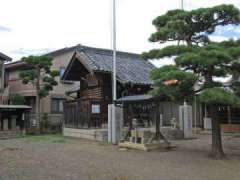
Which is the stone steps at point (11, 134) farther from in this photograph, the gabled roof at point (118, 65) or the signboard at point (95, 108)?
the signboard at point (95, 108)

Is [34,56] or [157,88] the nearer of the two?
[157,88]

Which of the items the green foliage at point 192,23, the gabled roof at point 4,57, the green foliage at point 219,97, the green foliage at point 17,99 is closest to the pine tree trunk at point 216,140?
the green foliage at point 219,97

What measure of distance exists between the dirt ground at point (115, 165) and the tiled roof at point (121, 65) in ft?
22.6

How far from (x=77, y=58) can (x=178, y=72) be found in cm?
1128

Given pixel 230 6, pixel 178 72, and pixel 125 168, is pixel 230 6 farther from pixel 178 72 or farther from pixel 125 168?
pixel 125 168

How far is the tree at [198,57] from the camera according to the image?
29.8 ft

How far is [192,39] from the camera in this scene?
10.7 metres

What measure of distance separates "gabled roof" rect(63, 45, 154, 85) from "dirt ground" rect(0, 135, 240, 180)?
687cm

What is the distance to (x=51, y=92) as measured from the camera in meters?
26.0

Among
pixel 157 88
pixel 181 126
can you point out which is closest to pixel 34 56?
pixel 181 126

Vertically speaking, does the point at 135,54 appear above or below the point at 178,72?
above


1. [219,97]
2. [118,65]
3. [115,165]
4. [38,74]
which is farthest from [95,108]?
[219,97]

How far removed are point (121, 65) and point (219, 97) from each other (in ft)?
40.7

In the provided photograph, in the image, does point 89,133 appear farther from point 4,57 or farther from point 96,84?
point 4,57
